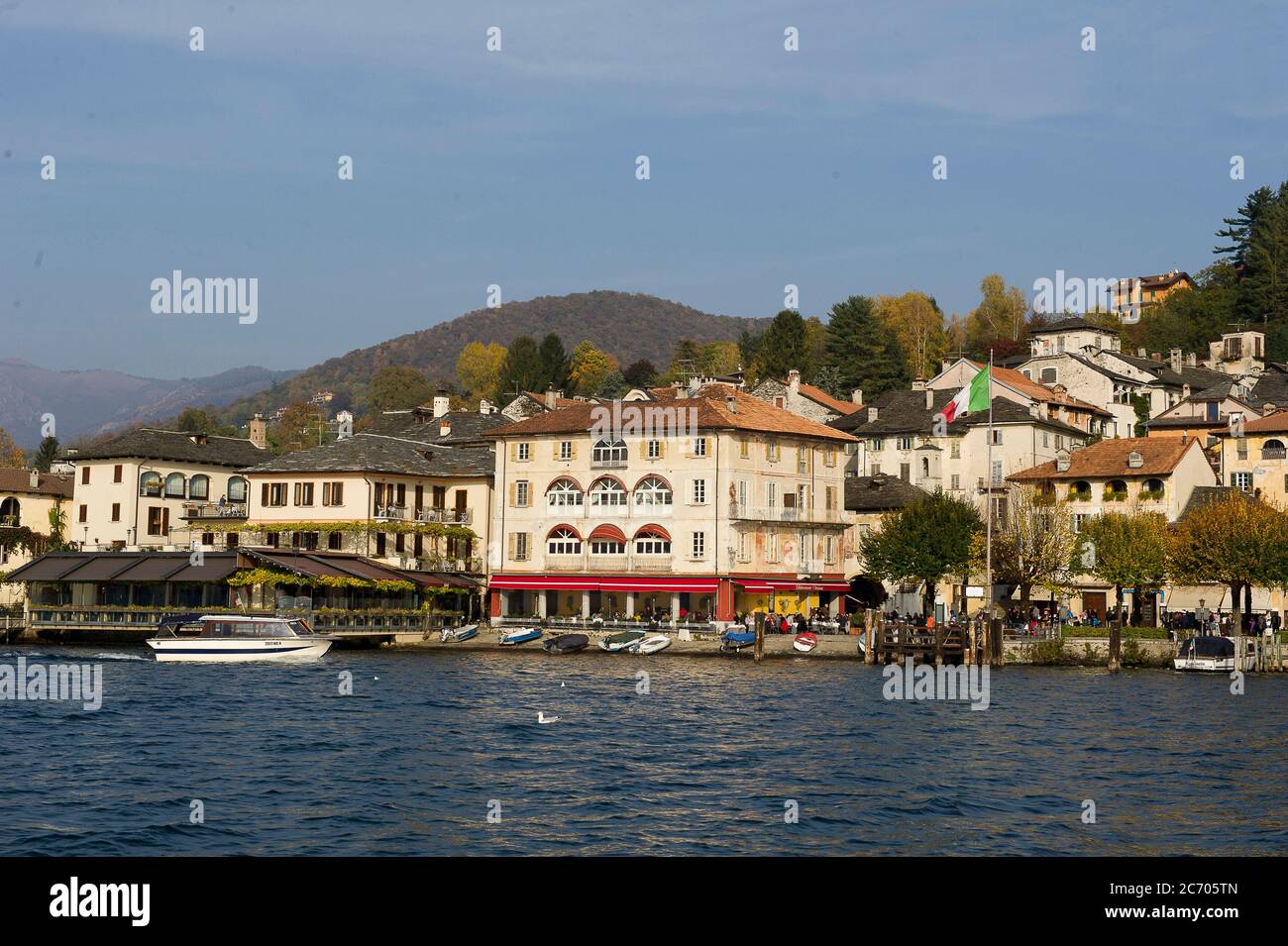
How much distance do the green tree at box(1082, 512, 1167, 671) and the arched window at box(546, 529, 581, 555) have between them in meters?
28.4

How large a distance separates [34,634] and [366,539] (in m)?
19.0

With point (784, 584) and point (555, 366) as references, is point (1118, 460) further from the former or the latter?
point (555, 366)

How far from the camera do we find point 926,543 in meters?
81.8

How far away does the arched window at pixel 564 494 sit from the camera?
86312 millimetres

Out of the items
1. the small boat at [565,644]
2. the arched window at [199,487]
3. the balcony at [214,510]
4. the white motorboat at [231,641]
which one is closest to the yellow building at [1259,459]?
the small boat at [565,644]

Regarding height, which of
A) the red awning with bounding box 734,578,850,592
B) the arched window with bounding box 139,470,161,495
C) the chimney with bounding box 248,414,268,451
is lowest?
the red awning with bounding box 734,578,850,592

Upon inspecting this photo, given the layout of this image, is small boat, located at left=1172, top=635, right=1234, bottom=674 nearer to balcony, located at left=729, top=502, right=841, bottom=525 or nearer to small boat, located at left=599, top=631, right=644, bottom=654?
balcony, located at left=729, top=502, right=841, bottom=525

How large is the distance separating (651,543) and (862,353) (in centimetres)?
6624

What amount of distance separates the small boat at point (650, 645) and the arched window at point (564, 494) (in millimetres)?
13551

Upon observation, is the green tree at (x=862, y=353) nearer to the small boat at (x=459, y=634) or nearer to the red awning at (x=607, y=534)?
the red awning at (x=607, y=534)

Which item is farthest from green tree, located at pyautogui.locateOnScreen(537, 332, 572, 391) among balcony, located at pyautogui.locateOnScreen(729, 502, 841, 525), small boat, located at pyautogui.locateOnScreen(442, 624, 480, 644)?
small boat, located at pyautogui.locateOnScreen(442, 624, 480, 644)

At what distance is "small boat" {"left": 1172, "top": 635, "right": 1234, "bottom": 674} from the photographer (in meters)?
65.7

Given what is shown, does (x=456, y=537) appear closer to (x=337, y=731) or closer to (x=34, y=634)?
(x=34, y=634)

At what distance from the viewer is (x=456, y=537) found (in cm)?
9100
